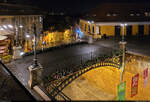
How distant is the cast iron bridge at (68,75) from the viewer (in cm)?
1031

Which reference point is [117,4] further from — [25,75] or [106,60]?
[25,75]

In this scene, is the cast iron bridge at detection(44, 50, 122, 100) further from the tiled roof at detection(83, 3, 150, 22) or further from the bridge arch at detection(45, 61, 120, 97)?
the tiled roof at detection(83, 3, 150, 22)

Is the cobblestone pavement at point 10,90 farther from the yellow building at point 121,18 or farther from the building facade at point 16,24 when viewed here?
the yellow building at point 121,18

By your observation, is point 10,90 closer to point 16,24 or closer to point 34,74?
point 34,74

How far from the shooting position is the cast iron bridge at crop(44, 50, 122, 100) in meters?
10.3

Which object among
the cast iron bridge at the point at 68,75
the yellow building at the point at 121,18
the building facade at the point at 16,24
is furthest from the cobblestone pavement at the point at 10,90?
the yellow building at the point at 121,18

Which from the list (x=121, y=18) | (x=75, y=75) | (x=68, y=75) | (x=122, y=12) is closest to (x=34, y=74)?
(x=68, y=75)

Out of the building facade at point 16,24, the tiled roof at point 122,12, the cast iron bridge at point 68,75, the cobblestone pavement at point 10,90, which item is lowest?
the cobblestone pavement at point 10,90

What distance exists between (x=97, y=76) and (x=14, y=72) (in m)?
10.2

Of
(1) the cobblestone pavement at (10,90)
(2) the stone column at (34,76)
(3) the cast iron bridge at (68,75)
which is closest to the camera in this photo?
(1) the cobblestone pavement at (10,90)

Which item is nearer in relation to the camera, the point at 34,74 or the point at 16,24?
the point at 34,74

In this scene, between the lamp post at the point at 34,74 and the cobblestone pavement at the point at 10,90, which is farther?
the lamp post at the point at 34,74

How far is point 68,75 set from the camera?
1246cm

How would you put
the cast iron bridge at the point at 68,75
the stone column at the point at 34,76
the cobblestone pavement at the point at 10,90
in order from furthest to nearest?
1. the cast iron bridge at the point at 68,75
2. the stone column at the point at 34,76
3. the cobblestone pavement at the point at 10,90
